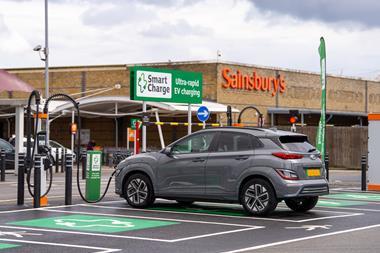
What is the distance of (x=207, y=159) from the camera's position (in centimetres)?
1512

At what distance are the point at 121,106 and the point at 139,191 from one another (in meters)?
29.2

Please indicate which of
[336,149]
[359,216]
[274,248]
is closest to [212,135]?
[359,216]

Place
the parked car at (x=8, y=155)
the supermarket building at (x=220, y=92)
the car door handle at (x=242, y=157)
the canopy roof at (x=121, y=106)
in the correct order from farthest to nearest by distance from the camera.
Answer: the supermarket building at (x=220, y=92) → the canopy roof at (x=121, y=106) → the parked car at (x=8, y=155) → the car door handle at (x=242, y=157)

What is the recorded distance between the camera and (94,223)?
43.8ft

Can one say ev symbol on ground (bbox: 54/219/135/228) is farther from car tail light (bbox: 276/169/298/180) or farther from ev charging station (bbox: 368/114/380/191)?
ev charging station (bbox: 368/114/380/191)

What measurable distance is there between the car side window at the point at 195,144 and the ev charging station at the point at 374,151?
8546 mm

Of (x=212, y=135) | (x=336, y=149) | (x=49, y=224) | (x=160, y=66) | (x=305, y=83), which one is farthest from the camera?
(x=305, y=83)

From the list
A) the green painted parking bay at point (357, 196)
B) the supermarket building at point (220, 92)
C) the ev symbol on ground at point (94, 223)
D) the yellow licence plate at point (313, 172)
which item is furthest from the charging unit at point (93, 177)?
the supermarket building at point (220, 92)

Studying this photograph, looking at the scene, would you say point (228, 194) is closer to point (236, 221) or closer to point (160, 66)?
point (236, 221)

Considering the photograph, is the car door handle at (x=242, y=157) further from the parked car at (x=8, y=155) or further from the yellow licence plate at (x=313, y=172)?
the parked car at (x=8, y=155)

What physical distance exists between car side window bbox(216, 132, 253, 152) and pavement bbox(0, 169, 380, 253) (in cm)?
128

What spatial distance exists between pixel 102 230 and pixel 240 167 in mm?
3350

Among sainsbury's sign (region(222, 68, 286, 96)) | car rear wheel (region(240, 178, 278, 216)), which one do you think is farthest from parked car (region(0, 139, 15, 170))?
car rear wheel (region(240, 178, 278, 216))

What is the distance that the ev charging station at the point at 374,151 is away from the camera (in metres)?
22.3
